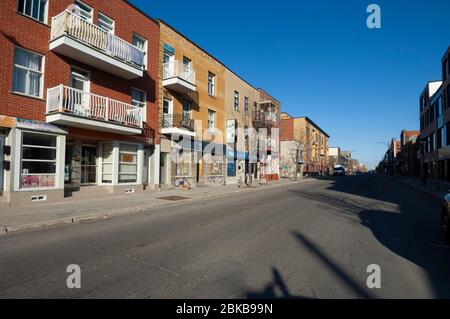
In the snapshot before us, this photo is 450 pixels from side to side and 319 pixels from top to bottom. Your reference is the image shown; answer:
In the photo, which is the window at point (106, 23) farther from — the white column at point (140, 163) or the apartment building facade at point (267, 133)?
the apartment building facade at point (267, 133)

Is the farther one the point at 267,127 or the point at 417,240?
the point at 267,127

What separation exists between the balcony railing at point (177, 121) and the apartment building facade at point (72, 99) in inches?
61.3

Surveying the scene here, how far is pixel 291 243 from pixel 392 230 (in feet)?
11.2

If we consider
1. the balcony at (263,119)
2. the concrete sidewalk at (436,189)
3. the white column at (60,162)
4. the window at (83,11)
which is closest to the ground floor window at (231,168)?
the balcony at (263,119)

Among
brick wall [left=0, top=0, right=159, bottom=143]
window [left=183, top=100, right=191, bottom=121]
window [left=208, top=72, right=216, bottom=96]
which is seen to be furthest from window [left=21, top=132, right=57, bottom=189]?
window [left=208, top=72, right=216, bottom=96]

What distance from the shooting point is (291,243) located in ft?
21.2

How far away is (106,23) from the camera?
50.9 ft

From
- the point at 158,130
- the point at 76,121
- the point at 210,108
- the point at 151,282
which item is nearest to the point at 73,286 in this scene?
the point at 151,282

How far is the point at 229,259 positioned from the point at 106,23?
15.2 metres

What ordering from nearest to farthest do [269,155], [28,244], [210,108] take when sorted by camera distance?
[28,244], [210,108], [269,155]

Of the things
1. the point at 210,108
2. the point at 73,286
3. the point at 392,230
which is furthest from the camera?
the point at 210,108

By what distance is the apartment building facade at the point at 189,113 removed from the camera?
64.0 feet

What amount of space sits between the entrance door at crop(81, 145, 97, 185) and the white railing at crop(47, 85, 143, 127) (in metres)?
2.36

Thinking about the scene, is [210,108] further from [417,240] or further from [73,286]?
[73,286]
